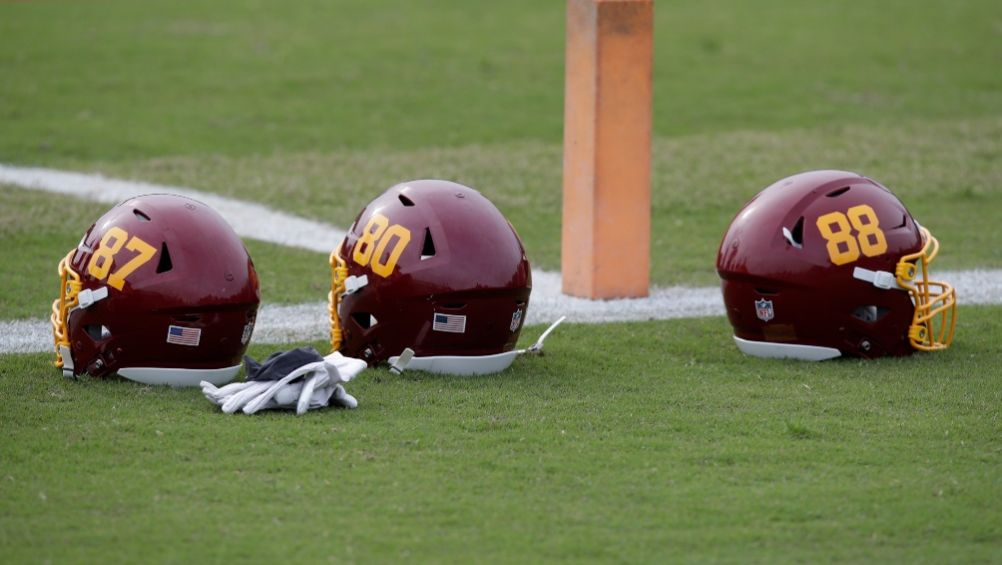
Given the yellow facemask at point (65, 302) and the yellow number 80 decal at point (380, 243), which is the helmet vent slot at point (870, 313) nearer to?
the yellow number 80 decal at point (380, 243)

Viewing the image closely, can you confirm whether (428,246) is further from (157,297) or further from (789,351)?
(789,351)

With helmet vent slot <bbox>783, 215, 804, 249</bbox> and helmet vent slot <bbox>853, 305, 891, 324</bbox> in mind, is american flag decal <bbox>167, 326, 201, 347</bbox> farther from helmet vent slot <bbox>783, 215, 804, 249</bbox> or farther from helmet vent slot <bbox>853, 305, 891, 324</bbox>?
helmet vent slot <bbox>853, 305, 891, 324</bbox>

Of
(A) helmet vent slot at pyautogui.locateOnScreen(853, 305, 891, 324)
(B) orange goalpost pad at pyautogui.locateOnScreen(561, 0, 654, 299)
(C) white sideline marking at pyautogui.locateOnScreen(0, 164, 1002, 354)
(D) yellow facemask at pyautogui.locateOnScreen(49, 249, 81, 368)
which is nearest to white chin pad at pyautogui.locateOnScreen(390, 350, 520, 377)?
(C) white sideline marking at pyautogui.locateOnScreen(0, 164, 1002, 354)

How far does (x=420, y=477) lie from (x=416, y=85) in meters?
14.2

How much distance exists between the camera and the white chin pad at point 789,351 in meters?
7.79

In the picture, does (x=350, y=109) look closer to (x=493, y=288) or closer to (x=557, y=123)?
(x=557, y=123)

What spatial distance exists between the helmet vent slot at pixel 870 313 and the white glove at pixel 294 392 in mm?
2843

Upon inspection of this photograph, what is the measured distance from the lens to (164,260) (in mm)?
6992

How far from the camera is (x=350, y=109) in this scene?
719 inches

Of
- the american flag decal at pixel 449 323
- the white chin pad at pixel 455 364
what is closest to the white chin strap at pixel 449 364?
the white chin pad at pixel 455 364

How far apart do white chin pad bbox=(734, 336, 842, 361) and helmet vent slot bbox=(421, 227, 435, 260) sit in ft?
6.39

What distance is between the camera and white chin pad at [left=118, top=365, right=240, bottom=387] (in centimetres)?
705

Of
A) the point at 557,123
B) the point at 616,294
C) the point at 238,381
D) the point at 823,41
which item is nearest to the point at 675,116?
the point at 557,123

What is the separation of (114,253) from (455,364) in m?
1.84
